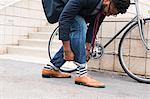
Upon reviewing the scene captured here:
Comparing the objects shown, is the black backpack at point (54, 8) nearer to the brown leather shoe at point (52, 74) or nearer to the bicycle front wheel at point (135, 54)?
the brown leather shoe at point (52, 74)

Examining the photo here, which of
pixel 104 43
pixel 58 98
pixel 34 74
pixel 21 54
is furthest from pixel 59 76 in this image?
pixel 21 54

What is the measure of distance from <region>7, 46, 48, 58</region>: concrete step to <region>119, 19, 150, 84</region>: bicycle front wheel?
85.0 inches

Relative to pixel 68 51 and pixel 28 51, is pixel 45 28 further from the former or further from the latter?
pixel 68 51

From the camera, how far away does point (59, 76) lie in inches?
146

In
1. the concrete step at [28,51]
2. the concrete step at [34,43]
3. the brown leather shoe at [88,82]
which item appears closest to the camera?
the brown leather shoe at [88,82]

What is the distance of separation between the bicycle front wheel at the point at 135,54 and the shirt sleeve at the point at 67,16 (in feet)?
2.78

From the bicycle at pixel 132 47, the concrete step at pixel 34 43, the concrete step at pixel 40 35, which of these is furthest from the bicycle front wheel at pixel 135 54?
the concrete step at pixel 40 35

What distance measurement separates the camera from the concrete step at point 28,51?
19.0 feet

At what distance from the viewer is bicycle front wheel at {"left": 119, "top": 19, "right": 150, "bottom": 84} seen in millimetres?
3729

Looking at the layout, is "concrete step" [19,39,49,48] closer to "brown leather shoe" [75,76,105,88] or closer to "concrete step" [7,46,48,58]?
"concrete step" [7,46,48,58]

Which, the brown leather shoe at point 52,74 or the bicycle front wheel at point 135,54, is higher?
the bicycle front wheel at point 135,54

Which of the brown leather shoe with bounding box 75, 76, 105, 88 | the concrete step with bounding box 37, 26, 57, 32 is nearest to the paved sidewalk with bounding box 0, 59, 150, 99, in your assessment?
the brown leather shoe with bounding box 75, 76, 105, 88

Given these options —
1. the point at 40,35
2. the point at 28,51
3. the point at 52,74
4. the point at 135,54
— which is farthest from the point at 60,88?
the point at 40,35

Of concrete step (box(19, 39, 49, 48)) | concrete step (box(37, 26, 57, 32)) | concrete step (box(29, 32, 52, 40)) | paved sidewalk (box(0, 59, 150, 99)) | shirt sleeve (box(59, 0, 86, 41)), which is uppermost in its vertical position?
shirt sleeve (box(59, 0, 86, 41))
